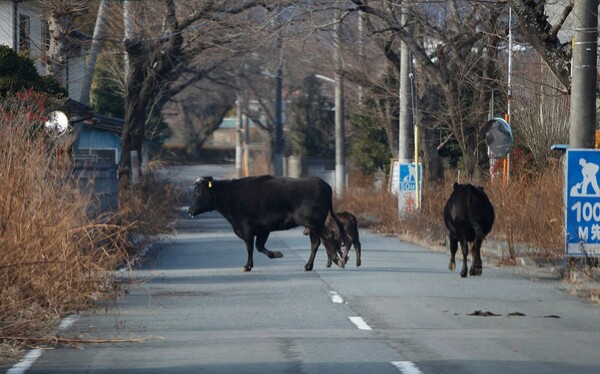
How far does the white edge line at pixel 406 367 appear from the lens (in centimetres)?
962

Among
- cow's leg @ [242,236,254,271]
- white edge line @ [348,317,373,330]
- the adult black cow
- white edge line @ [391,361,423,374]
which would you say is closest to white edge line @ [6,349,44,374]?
white edge line @ [391,361,423,374]

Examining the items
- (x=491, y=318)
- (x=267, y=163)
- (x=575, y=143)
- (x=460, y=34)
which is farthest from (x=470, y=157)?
(x=267, y=163)

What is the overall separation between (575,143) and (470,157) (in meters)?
9.85

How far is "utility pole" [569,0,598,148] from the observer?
17234 millimetres

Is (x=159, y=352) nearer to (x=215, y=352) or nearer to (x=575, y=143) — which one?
(x=215, y=352)

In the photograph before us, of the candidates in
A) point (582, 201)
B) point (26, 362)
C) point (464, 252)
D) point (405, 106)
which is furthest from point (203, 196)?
point (405, 106)

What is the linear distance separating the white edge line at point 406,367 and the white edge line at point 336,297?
4938 millimetres

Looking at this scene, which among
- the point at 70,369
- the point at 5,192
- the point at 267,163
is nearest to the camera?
the point at 70,369

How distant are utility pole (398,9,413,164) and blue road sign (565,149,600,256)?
13.3 m

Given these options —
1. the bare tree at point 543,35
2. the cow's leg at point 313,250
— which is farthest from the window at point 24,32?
the bare tree at point 543,35

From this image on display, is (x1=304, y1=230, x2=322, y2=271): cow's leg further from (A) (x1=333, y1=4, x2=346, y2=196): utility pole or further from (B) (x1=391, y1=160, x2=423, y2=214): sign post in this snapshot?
(A) (x1=333, y1=4, x2=346, y2=196): utility pole

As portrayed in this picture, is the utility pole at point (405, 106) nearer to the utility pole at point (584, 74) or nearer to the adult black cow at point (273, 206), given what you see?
the adult black cow at point (273, 206)

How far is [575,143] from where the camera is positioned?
58.3ft

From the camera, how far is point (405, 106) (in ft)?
101
